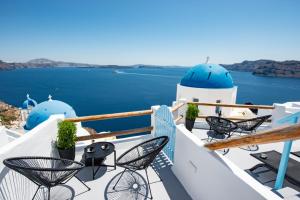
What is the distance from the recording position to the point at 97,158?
3.69 m

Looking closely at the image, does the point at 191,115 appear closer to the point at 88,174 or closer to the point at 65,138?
the point at 88,174

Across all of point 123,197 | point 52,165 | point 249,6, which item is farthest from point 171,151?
point 249,6

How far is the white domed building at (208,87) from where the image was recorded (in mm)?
12469

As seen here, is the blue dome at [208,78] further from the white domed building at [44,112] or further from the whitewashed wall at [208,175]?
the whitewashed wall at [208,175]

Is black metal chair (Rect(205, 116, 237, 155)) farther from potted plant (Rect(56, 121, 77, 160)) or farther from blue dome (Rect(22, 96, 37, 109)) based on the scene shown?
blue dome (Rect(22, 96, 37, 109))

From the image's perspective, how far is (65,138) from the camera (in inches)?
149

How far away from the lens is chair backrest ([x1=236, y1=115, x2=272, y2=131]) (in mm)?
5004

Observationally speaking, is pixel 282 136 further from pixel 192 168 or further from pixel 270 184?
pixel 270 184

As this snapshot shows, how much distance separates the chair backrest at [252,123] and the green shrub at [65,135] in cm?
437

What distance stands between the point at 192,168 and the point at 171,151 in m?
1.00

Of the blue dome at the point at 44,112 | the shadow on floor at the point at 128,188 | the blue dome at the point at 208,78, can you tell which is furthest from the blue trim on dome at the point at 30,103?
the shadow on floor at the point at 128,188

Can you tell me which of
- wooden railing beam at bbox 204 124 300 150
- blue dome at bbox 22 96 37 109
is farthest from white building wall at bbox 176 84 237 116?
blue dome at bbox 22 96 37 109

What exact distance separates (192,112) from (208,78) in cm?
770

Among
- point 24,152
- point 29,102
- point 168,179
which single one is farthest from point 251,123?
point 29,102
